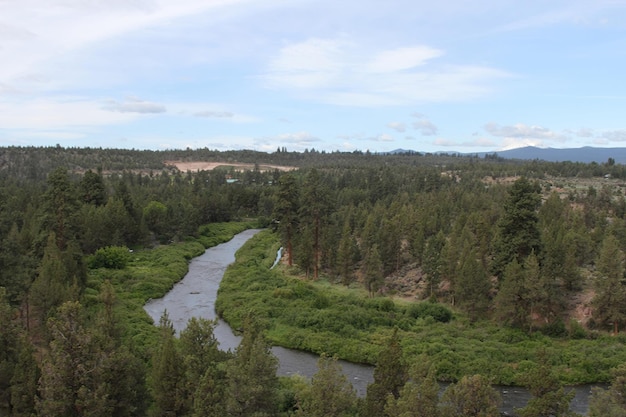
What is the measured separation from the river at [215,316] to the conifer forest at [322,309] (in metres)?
1.09

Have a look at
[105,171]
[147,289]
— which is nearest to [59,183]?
[147,289]

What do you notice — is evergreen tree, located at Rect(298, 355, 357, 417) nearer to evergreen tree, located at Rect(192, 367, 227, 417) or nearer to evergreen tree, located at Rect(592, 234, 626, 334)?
evergreen tree, located at Rect(192, 367, 227, 417)

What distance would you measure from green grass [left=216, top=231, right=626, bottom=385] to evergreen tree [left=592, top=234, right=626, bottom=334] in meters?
1.78

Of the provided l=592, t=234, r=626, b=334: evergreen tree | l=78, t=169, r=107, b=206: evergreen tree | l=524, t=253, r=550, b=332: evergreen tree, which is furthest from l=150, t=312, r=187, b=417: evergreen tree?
l=78, t=169, r=107, b=206: evergreen tree

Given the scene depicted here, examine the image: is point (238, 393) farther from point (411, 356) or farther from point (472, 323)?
point (472, 323)

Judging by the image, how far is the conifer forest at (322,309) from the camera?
20.0 meters

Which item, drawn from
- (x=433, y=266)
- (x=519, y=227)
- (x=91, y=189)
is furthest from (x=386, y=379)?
(x=91, y=189)

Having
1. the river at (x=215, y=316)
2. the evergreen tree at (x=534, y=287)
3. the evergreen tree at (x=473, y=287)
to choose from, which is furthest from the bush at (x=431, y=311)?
the river at (x=215, y=316)

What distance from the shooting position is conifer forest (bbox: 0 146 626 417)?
1995cm

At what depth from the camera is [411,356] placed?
36.1 meters

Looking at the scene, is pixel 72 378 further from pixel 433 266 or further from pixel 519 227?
pixel 519 227

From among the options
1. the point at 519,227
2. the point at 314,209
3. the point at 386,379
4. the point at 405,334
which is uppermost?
the point at 519,227

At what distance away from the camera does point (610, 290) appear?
121 feet

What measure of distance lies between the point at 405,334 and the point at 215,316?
17981mm
